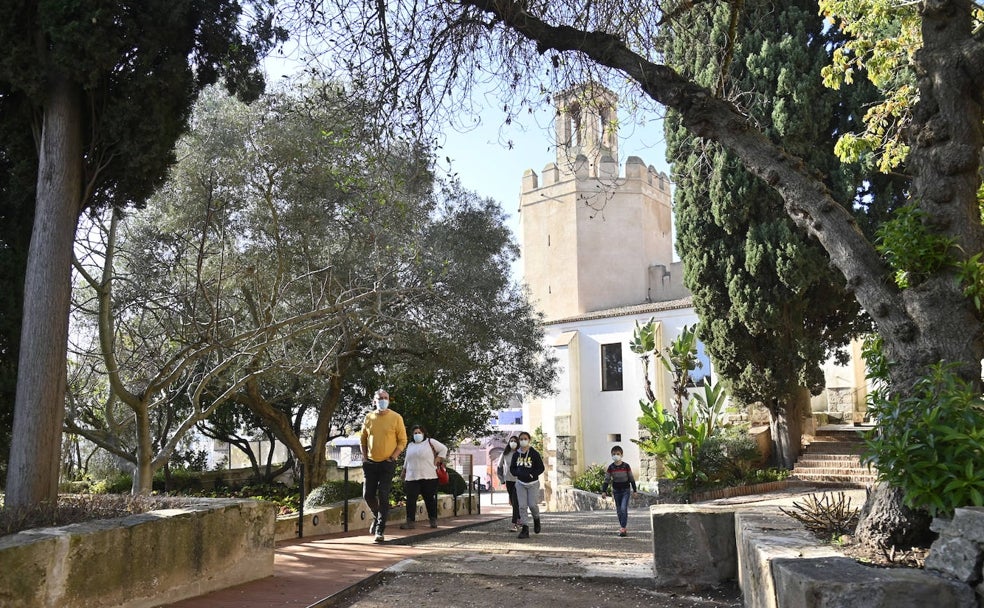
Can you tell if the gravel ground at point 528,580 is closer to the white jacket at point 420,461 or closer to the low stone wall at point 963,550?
the white jacket at point 420,461

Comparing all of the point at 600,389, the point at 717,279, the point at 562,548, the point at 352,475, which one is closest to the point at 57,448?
the point at 562,548

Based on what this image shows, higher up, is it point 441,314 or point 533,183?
point 533,183

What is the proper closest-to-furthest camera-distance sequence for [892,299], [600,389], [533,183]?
[892,299], [600,389], [533,183]

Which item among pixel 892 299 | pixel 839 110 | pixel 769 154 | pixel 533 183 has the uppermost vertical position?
pixel 533 183

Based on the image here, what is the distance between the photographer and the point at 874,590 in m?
3.40

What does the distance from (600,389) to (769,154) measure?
1058 inches

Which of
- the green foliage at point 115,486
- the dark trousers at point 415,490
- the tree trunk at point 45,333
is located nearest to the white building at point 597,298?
the green foliage at point 115,486

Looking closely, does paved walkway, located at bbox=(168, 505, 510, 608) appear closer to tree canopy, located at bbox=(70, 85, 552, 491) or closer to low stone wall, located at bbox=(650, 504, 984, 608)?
tree canopy, located at bbox=(70, 85, 552, 491)

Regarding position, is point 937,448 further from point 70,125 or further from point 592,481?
point 592,481

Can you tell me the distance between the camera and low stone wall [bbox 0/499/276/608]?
4.47 meters

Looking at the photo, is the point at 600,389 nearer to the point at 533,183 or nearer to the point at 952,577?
the point at 533,183

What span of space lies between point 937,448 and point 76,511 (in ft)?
18.5

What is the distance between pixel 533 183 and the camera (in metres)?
39.5

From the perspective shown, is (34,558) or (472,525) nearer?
(34,558)
